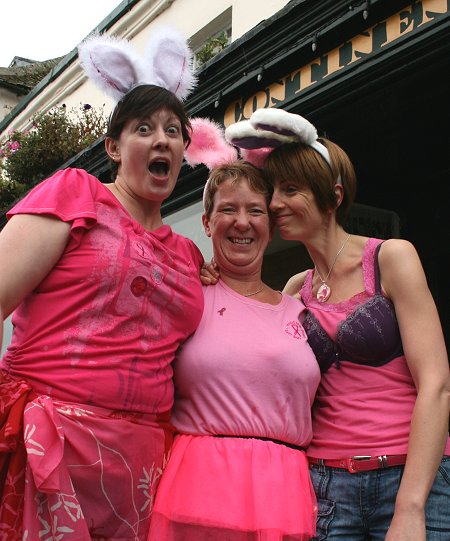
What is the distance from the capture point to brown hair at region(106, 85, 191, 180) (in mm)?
2143

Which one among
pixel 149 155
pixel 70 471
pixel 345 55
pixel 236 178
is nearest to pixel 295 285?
pixel 236 178

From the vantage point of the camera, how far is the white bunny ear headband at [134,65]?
7.30 ft

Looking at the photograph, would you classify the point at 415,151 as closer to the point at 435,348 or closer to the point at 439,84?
the point at 439,84

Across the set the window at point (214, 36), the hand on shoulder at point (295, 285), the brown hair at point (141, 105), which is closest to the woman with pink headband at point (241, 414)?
the hand on shoulder at point (295, 285)

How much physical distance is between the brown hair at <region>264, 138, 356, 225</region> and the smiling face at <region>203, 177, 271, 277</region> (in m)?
0.12

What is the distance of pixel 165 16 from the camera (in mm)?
8125

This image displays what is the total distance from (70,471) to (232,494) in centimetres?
50

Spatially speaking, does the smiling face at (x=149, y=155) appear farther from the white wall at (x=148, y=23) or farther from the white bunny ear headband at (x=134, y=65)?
the white wall at (x=148, y=23)

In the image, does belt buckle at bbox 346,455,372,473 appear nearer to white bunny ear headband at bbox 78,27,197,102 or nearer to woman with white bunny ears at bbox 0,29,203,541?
woman with white bunny ears at bbox 0,29,203,541

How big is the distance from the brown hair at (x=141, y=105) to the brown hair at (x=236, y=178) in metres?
0.31

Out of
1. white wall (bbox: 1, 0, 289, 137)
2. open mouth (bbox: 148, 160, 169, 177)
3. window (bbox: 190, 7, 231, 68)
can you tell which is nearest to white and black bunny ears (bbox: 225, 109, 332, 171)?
open mouth (bbox: 148, 160, 169, 177)

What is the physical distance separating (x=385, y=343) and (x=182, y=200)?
342 centimetres

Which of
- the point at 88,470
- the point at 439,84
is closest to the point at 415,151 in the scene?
the point at 439,84

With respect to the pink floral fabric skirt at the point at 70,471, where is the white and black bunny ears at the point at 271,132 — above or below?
above
